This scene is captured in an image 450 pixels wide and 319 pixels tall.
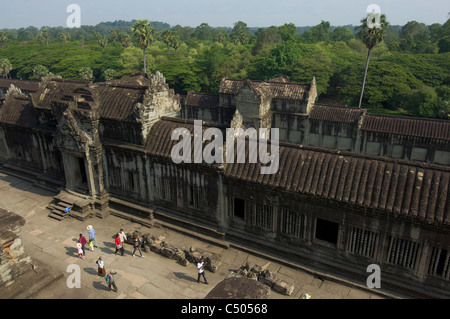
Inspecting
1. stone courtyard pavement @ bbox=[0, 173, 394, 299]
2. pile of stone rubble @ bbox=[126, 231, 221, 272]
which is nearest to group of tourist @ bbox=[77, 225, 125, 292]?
stone courtyard pavement @ bbox=[0, 173, 394, 299]

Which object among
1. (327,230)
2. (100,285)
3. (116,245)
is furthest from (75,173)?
(327,230)

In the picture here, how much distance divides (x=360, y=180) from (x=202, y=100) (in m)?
32.5

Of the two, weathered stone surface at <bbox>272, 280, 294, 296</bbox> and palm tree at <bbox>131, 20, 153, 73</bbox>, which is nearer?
weathered stone surface at <bbox>272, 280, 294, 296</bbox>

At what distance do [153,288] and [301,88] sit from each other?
28.1 metres

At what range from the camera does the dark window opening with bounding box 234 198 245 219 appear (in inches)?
802

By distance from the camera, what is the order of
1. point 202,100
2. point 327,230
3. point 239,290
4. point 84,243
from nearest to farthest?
point 239,290, point 327,230, point 84,243, point 202,100

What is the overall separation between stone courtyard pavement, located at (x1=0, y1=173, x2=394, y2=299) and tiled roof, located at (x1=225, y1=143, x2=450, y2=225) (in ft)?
15.6

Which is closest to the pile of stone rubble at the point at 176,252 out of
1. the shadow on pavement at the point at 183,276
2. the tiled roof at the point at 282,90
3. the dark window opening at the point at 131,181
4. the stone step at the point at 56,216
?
the shadow on pavement at the point at 183,276

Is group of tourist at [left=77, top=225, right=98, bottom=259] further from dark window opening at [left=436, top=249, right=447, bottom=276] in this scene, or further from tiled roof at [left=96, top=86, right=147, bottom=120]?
dark window opening at [left=436, top=249, right=447, bottom=276]

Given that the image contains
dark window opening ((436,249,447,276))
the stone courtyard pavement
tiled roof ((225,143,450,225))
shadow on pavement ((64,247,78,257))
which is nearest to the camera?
tiled roof ((225,143,450,225))

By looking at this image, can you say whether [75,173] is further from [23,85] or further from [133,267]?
[23,85]

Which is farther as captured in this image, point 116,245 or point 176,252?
point 116,245

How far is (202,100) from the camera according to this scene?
1823 inches
